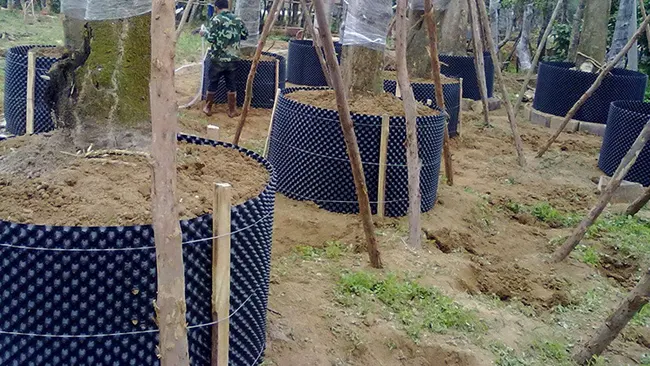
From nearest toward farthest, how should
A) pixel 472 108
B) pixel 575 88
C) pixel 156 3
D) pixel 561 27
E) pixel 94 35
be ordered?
pixel 156 3
pixel 94 35
pixel 575 88
pixel 472 108
pixel 561 27

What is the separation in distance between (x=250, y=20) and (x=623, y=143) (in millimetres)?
5754

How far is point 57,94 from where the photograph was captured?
3.46 metres

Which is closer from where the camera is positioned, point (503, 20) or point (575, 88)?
point (575, 88)

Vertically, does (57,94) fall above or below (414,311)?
above

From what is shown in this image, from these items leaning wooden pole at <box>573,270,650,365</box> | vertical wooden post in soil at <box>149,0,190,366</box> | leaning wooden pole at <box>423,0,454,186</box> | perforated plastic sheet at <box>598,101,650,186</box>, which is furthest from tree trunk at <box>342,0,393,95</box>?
vertical wooden post in soil at <box>149,0,190,366</box>

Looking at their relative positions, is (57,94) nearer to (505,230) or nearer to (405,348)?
(405,348)

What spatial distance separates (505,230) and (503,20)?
20487 millimetres

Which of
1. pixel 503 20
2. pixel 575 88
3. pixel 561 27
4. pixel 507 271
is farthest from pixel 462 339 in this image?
pixel 503 20

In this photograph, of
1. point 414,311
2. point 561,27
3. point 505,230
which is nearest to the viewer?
point 414,311

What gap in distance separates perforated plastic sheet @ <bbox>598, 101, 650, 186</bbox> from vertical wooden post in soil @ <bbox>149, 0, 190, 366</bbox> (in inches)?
274

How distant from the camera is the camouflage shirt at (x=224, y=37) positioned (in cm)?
891

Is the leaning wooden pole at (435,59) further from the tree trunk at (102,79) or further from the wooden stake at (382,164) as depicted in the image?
the tree trunk at (102,79)

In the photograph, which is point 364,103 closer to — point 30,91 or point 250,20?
point 30,91

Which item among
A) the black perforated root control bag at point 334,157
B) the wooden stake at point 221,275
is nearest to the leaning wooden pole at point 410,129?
the black perforated root control bag at point 334,157
